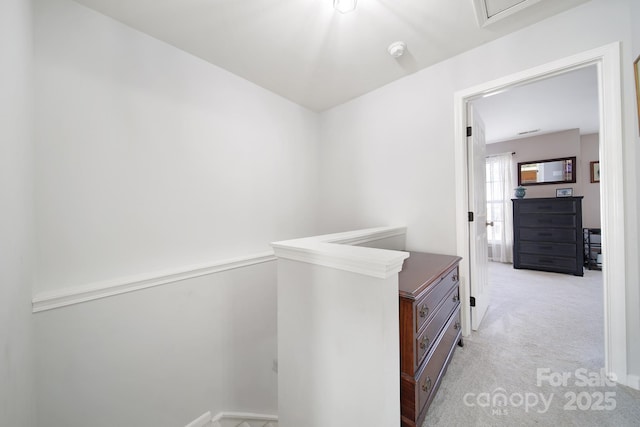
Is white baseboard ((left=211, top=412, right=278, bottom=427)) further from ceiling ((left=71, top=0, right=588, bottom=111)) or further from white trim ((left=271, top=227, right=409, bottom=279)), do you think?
ceiling ((left=71, top=0, right=588, bottom=111))

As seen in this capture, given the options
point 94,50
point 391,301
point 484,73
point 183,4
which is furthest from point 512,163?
point 94,50

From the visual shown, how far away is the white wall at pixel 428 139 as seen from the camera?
4.31 ft

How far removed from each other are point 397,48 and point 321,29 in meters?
0.62

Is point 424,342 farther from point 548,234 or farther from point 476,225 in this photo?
point 548,234

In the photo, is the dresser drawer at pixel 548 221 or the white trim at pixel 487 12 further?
the dresser drawer at pixel 548 221

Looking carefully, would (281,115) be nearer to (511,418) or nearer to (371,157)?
(371,157)

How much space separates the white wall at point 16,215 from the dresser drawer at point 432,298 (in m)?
1.71

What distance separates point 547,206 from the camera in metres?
3.82

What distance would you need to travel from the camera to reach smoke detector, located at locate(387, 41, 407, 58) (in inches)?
67.4

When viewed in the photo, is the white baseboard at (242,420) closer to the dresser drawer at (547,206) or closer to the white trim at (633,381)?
the white trim at (633,381)

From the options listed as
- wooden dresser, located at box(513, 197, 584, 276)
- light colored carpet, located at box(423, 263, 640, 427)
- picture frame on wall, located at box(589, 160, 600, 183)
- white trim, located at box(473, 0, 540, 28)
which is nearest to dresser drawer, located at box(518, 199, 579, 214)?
wooden dresser, located at box(513, 197, 584, 276)

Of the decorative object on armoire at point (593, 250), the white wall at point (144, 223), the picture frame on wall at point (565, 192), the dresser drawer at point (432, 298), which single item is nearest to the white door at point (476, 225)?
the dresser drawer at point (432, 298)

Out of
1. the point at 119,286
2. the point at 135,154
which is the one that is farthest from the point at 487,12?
the point at 119,286

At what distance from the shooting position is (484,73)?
1.76 metres
